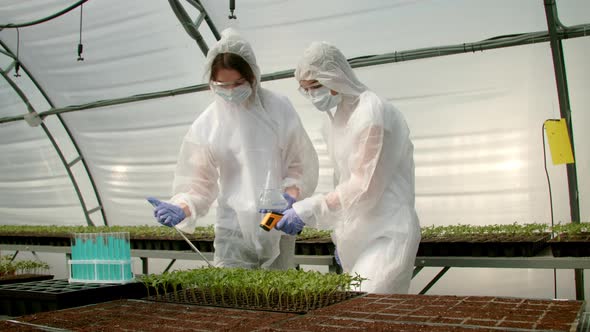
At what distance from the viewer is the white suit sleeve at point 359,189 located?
7.91ft

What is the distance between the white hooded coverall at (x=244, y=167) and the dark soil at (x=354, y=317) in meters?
0.84

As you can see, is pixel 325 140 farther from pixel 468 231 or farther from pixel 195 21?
pixel 195 21

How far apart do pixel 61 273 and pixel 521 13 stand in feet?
21.8

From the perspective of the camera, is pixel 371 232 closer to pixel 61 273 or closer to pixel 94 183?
pixel 94 183

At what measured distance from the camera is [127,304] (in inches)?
75.5

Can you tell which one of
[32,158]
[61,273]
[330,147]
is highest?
[32,158]

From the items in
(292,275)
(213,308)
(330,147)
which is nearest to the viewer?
(213,308)

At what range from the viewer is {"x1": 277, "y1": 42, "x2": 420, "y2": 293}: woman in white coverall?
2.41 metres

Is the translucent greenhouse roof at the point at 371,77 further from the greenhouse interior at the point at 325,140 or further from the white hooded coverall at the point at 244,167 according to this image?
the white hooded coverall at the point at 244,167

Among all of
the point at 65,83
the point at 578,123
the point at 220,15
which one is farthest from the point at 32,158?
the point at 578,123

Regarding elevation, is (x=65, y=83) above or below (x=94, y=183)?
above

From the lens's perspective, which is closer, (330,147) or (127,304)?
(127,304)

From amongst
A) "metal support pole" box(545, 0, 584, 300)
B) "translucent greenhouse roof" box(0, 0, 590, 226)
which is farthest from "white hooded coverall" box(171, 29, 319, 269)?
"metal support pole" box(545, 0, 584, 300)

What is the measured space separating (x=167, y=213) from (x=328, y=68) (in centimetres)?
92
